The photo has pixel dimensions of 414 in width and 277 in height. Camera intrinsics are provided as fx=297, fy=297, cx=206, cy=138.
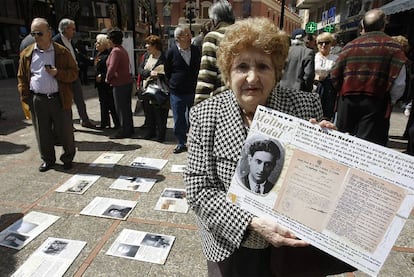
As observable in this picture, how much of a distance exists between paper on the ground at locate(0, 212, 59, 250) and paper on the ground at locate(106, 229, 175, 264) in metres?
0.73

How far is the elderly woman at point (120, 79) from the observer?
4.86 m

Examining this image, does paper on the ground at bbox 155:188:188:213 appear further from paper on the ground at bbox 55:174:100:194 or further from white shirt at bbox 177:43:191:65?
white shirt at bbox 177:43:191:65

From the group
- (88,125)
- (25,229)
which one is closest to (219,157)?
(25,229)

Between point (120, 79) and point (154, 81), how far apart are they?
0.59 meters

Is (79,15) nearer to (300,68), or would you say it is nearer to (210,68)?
(300,68)

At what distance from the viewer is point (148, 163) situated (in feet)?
14.0

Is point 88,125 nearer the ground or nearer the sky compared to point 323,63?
nearer the ground

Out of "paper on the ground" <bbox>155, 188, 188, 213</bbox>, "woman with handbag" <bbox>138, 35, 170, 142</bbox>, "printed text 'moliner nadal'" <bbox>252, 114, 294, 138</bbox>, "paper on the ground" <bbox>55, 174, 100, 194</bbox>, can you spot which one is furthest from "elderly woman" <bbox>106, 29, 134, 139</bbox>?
"printed text 'moliner nadal'" <bbox>252, 114, 294, 138</bbox>

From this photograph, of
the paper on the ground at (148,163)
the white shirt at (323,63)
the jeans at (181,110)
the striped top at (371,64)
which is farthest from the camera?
the white shirt at (323,63)

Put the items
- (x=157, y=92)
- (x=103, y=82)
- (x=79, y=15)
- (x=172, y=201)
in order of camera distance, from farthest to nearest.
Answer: (x=79, y=15) < (x=103, y=82) < (x=157, y=92) < (x=172, y=201)

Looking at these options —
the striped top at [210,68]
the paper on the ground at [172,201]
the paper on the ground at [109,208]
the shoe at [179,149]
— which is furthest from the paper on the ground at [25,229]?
the shoe at [179,149]

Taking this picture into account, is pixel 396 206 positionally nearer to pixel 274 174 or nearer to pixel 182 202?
pixel 274 174

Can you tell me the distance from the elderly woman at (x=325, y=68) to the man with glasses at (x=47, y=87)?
160 inches

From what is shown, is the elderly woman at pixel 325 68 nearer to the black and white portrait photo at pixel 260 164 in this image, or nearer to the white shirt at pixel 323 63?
the white shirt at pixel 323 63
